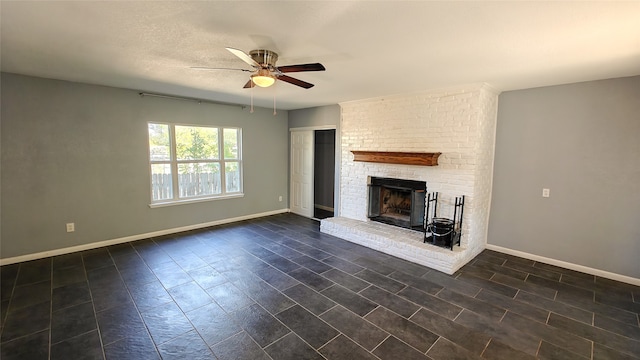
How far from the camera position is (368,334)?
230 cm

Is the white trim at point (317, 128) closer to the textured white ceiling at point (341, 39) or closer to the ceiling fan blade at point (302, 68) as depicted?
the textured white ceiling at point (341, 39)

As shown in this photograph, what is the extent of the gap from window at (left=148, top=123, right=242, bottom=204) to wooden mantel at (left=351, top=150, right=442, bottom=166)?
8.33 ft


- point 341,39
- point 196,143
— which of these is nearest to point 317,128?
point 196,143

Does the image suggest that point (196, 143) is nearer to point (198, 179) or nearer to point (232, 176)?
point (198, 179)

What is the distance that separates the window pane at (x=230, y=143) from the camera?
551 centimetres

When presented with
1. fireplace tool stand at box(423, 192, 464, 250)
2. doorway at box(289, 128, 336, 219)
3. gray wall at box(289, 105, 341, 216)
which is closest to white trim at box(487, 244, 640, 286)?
fireplace tool stand at box(423, 192, 464, 250)

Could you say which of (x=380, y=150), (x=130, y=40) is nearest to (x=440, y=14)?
(x=130, y=40)

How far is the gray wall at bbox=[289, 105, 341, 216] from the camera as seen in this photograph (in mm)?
5360

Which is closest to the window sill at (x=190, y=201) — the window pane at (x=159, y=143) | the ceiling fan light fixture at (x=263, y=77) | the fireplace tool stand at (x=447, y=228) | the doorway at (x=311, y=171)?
the window pane at (x=159, y=143)

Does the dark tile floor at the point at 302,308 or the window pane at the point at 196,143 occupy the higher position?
the window pane at the point at 196,143

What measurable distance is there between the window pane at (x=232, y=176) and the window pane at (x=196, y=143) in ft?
1.01

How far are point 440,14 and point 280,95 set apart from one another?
3090 millimetres

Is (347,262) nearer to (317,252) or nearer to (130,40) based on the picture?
(317,252)

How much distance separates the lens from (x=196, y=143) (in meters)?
5.09
